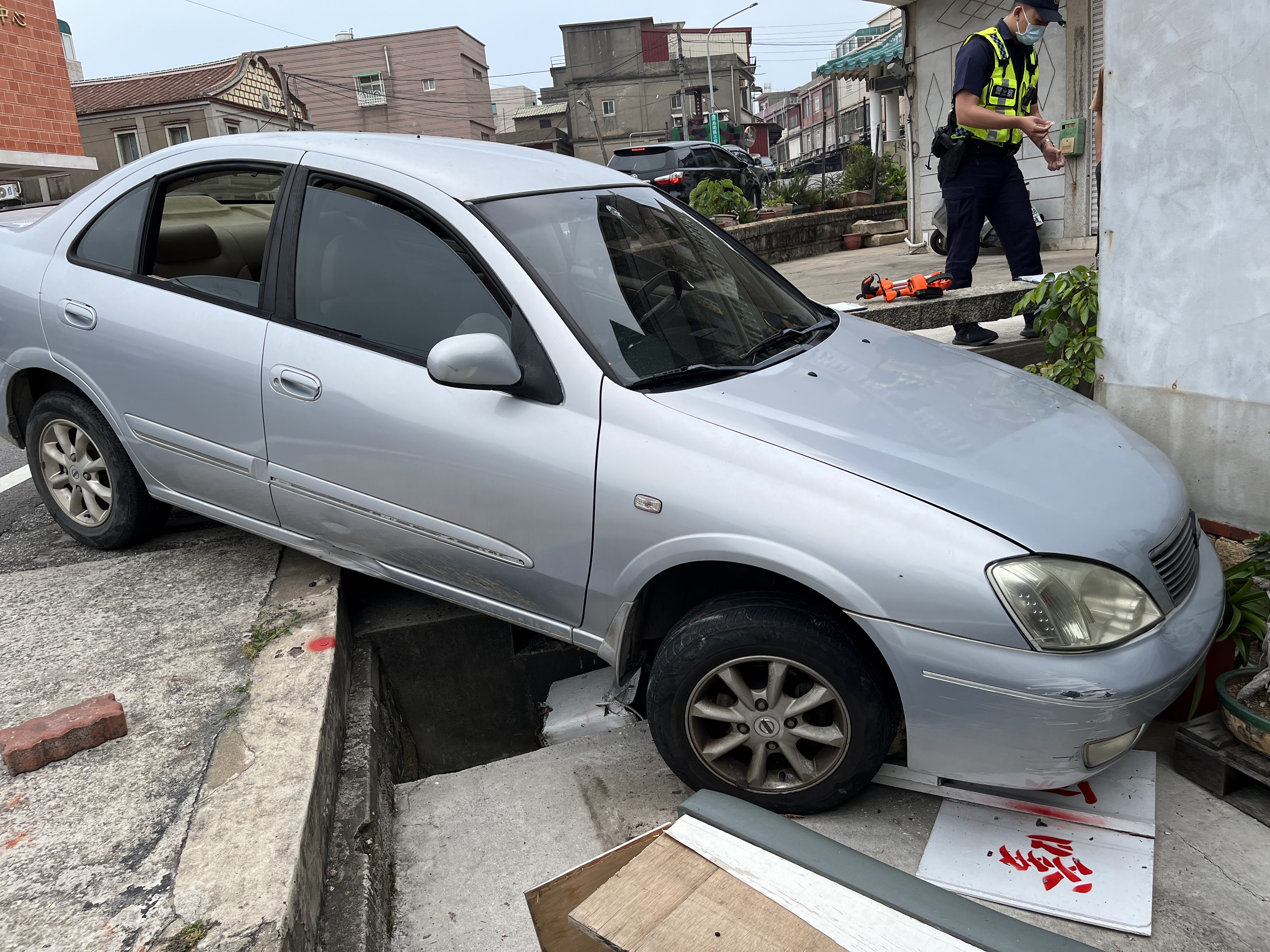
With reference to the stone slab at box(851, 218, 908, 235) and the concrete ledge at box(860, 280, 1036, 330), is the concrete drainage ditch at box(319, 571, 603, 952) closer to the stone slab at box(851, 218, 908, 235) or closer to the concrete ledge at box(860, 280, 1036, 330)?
the concrete ledge at box(860, 280, 1036, 330)

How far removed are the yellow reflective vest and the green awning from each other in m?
7.80

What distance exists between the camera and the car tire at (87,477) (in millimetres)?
3695

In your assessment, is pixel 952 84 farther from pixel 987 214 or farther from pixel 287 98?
pixel 287 98

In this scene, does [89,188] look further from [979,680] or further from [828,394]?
[979,680]

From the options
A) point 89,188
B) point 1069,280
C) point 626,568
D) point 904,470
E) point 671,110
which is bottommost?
point 626,568

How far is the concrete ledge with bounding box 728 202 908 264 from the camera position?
12.9 metres

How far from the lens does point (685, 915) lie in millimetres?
1371

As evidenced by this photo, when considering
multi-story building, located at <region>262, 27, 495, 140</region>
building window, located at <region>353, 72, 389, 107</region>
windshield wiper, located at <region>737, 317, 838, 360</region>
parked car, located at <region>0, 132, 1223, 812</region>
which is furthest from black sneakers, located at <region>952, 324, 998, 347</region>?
building window, located at <region>353, 72, 389, 107</region>

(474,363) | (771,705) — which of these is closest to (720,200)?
(474,363)

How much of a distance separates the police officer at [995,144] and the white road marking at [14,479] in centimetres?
519

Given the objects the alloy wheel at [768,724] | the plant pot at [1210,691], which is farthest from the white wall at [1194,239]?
the alloy wheel at [768,724]

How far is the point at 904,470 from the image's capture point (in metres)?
2.35

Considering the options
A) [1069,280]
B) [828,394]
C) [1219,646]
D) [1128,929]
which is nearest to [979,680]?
[1128,929]

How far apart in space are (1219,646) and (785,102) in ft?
309
